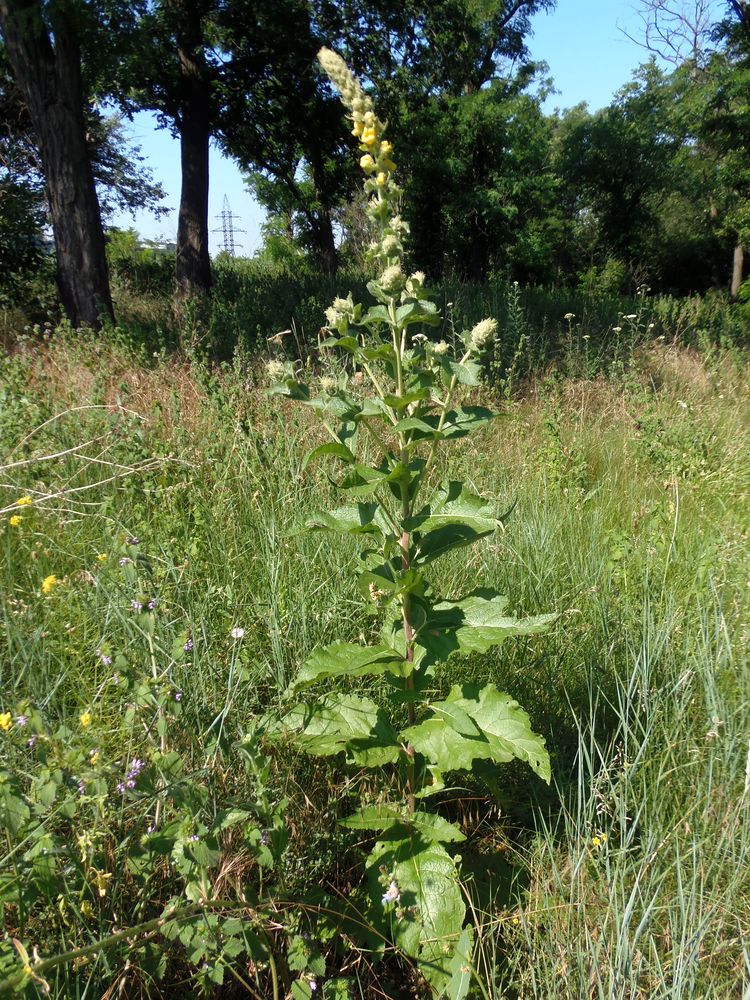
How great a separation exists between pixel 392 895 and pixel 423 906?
10 centimetres

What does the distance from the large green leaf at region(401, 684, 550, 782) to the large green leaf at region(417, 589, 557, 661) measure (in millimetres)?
126

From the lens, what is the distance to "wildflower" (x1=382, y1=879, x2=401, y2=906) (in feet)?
4.98

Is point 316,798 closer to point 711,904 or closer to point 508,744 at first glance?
point 508,744

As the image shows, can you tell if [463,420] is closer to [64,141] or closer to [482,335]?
[482,335]

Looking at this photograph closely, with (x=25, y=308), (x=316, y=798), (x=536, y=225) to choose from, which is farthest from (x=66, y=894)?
(x=536, y=225)

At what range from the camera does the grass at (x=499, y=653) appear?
1.55m

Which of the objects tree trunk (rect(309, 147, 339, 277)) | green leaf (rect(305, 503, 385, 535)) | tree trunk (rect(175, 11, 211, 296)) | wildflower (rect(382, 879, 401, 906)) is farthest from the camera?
tree trunk (rect(309, 147, 339, 277))

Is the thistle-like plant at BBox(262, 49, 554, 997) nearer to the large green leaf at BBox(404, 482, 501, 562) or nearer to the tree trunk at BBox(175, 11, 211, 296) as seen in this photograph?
the large green leaf at BBox(404, 482, 501, 562)

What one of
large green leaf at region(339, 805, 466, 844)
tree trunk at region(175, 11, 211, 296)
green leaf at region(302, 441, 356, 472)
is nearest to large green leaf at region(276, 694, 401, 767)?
large green leaf at region(339, 805, 466, 844)

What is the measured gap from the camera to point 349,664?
5.60 feet

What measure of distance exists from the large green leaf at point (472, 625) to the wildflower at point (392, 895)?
1.69 feet

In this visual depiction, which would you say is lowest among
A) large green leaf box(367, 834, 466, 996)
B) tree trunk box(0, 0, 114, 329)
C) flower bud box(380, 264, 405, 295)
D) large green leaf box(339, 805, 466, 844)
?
large green leaf box(367, 834, 466, 996)

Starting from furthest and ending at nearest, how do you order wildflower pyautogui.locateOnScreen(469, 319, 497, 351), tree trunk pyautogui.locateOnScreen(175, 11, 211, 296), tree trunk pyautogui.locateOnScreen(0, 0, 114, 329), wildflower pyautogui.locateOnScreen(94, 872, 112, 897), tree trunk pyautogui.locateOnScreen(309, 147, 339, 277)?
tree trunk pyautogui.locateOnScreen(309, 147, 339, 277)
tree trunk pyautogui.locateOnScreen(175, 11, 211, 296)
tree trunk pyautogui.locateOnScreen(0, 0, 114, 329)
wildflower pyautogui.locateOnScreen(469, 319, 497, 351)
wildflower pyautogui.locateOnScreen(94, 872, 112, 897)

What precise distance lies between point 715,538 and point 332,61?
247cm
